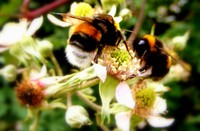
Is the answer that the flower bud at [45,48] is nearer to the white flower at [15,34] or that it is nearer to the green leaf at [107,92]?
the white flower at [15,34]

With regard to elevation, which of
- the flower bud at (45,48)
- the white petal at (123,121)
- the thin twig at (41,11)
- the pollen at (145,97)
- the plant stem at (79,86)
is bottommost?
the white petal at (123,121)

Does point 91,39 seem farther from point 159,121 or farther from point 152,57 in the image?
point 159,121

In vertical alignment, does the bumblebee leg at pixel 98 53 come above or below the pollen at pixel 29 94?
above

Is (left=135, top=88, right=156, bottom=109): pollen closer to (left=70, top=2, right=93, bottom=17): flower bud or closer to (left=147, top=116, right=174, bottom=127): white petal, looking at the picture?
(left=147, top=116, right=174, bottom=127): white petal

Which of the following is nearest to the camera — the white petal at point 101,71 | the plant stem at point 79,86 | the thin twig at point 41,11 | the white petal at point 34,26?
the white petal at point 101,71

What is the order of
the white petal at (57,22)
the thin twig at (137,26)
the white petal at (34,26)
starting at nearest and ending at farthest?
→ the thin twig at (137,26) < the white petal at (57,22) < the white petal at (34,26)

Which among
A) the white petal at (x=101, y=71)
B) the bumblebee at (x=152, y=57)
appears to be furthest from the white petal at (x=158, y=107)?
the white petal at (x=101, y=71)

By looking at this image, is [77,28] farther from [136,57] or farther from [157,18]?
[157,18]
